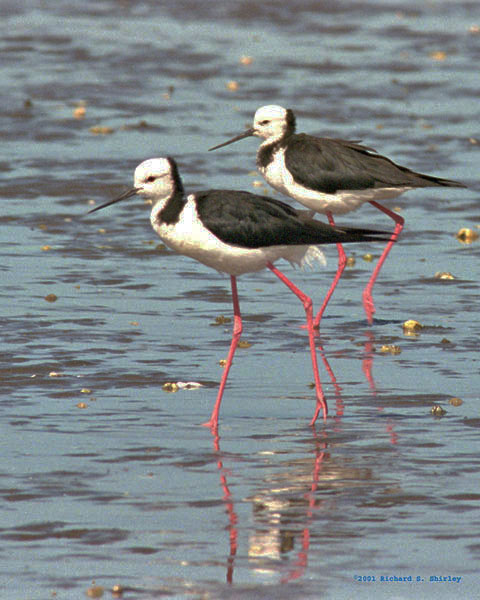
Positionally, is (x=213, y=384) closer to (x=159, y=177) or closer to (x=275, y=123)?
(x=159, y=177)

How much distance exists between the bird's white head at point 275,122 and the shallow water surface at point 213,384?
1.19m

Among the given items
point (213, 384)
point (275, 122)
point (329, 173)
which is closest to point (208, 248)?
point (213, 384)

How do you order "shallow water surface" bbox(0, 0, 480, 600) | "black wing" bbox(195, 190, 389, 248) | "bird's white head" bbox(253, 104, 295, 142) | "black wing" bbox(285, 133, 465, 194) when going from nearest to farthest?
1. "shallow water surface" bbox(0, 0, 480, 600)
2. "black wing" bbox(195, 190, 389, 248)
3. "black wing" bbox(285, 133, 465, 194)
4. "bird's white head" bbox(253, 104, 295, 142)

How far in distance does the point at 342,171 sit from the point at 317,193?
0.25m

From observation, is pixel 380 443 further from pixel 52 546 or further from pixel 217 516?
pixel 52 546

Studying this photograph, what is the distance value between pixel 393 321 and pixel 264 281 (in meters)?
1.56

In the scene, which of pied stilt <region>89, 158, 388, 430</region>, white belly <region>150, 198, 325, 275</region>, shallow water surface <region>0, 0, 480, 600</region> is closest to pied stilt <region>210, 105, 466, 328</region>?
shallow water surface <region>0, 0, 480, 600</region>

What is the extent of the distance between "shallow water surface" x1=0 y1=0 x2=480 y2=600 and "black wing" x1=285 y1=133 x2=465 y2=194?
0.90 metres

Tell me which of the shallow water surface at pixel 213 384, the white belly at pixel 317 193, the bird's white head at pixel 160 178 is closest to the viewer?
the shallow water surface at pixel 213 384

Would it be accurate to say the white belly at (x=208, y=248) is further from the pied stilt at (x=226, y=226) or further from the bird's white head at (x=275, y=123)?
the bird's white head at (x=275, y=123)

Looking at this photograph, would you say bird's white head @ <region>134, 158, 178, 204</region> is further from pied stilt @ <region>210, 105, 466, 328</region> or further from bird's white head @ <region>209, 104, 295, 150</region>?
bird's white head @ <region>209, 104, 295, 150</region>

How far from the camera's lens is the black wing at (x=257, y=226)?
806 centimetres

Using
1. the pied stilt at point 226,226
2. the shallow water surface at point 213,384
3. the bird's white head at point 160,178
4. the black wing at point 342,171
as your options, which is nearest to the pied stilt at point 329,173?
the black wing at point 342,171

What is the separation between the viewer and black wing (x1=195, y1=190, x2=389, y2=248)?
26.5 ft
